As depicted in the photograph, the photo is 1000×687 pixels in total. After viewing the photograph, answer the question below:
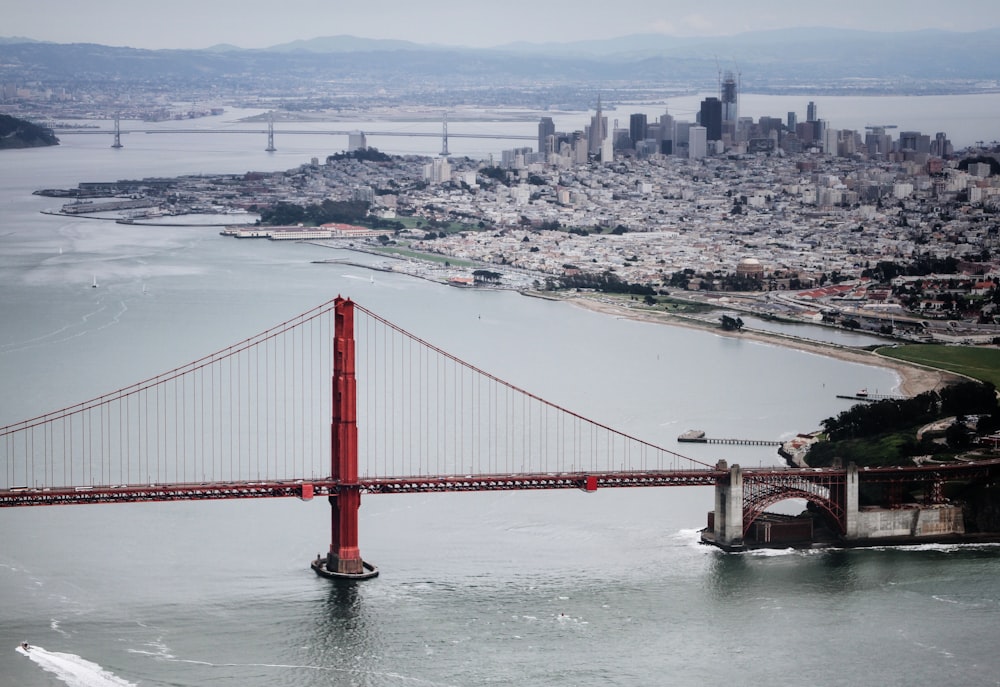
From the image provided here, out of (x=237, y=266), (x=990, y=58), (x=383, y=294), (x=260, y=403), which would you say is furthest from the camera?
(x=990, y=58)

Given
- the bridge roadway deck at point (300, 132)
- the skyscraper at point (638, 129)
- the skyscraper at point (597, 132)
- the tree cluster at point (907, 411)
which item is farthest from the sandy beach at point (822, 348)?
the bridge roadway deck at point (300, 132)

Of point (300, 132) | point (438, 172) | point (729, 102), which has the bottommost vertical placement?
point (438, 172)

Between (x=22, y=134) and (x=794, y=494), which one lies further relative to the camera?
(x=22, y=134)

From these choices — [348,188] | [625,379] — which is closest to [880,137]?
[348,188]

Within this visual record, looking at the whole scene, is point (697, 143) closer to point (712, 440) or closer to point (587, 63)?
point (712, 440)

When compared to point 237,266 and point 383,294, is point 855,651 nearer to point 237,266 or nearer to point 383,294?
point 383,294

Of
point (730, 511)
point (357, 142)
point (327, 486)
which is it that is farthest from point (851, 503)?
point (357, 142)
